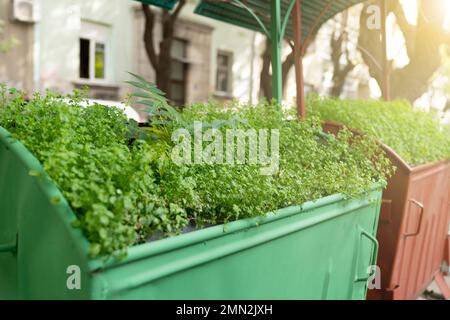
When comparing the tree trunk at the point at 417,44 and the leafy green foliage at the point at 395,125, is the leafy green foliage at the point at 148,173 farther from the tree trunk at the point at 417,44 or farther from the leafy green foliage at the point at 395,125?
the tree trunk at the point at 417,44

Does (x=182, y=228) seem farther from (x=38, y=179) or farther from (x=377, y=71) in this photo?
(x=377, y=71)

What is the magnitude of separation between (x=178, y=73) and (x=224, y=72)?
248cm

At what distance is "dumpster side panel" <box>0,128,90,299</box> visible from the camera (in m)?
1.36

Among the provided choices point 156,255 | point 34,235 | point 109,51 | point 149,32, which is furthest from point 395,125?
point 109,51

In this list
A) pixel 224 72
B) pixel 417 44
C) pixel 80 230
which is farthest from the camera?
pixel 224 72

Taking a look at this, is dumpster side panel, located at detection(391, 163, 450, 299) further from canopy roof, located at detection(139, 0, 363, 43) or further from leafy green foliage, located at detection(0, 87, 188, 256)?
leafy green foliage, located at detection(0, 87, 188, 256)

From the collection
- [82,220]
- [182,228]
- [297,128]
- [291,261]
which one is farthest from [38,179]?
[297,128]

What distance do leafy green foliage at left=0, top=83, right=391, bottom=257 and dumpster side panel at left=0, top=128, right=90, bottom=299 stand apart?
0.04 m

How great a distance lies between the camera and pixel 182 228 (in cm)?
170

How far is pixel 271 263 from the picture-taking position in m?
1.99

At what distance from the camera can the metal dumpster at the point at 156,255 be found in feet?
4.48

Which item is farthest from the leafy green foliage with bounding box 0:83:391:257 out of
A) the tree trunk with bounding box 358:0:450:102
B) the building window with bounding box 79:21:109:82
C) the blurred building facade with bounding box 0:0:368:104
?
the building window with bounding box 79:21:109:82

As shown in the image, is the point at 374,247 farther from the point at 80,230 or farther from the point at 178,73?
the point at 178,73
